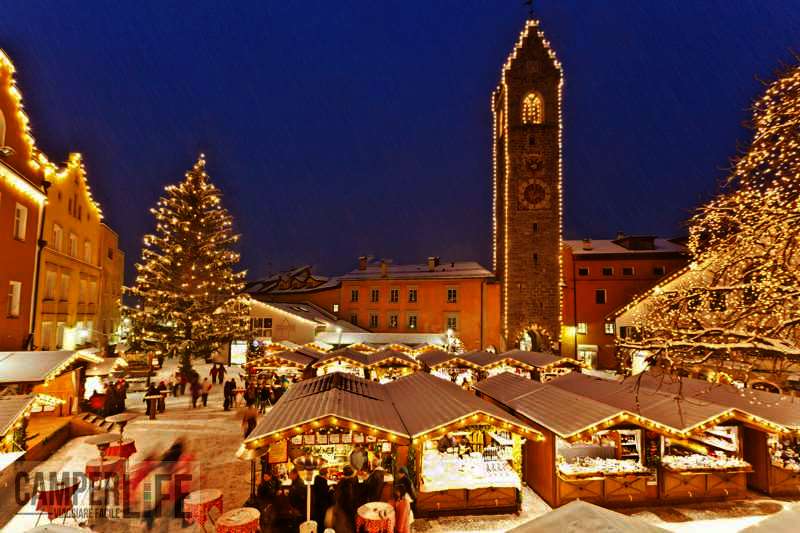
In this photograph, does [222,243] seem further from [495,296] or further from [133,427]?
[495,296]

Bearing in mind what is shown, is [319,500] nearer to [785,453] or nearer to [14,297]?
[785,453]

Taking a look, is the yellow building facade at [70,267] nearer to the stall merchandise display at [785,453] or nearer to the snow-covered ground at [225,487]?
the snow-covered ground at [225,487]

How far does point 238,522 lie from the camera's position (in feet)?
25.2

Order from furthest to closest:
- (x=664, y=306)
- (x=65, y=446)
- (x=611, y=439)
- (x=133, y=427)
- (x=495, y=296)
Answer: (x=495, y=296), (x=133, y=427), (x=65, y=446), (x=611, y=439), (x=664, y=306)

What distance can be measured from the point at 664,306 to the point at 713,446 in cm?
737

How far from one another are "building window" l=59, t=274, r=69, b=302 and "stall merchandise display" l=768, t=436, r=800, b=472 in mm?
25859

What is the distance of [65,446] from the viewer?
14234 mm

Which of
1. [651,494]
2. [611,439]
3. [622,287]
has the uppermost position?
[622,287]

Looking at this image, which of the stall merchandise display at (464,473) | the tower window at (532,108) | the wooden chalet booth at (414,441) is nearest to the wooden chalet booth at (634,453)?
the wooden chalet booth at (414,441)

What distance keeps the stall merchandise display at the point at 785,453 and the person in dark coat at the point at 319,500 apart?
11114mm

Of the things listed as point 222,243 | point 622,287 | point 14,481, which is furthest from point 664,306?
point 622,287

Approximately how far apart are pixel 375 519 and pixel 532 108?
3579 cm

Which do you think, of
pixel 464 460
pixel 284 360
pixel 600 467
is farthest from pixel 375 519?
pixel 284 360

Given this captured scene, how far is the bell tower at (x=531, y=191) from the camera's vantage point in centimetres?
3653
